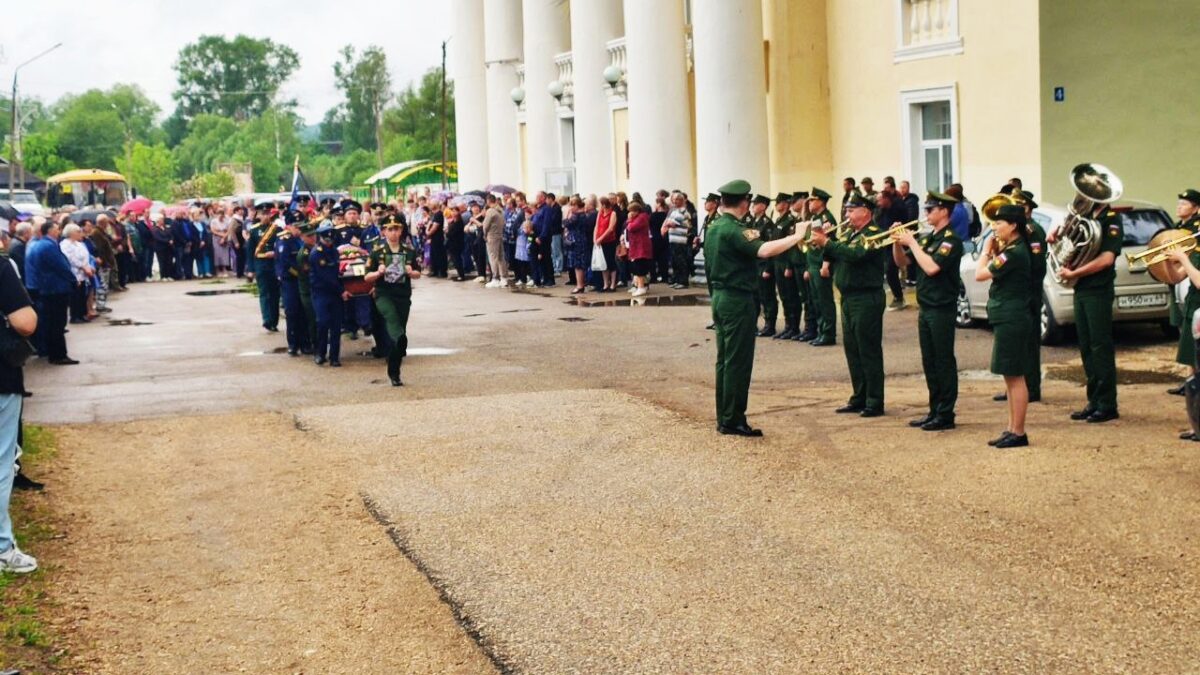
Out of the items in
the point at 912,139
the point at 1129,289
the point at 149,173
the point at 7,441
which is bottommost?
the point at 7,441

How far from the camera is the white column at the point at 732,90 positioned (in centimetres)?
2816

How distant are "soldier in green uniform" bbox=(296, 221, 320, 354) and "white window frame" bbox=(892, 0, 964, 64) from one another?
35.7 feet

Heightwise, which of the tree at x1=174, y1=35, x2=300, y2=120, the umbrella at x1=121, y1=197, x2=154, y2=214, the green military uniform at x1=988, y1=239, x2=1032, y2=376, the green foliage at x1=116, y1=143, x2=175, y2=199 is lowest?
the green military uniform at x1=988, y1=239, x2=1032, y2=376

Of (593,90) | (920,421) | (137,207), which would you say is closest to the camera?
(920,421)

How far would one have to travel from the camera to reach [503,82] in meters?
43.4

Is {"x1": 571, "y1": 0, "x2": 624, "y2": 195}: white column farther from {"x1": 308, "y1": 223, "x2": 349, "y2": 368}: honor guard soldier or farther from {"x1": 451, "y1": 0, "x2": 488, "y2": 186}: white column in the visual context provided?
{"x1": 308, "y1": 223, "x2": 349, "y2": 368}: honor guard soldier

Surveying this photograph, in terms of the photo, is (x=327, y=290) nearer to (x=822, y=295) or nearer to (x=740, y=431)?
(x=822, y=295)

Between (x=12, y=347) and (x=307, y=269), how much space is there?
1042 centimetres

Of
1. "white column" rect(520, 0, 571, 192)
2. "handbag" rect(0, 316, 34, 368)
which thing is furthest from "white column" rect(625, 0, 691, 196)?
"handbag" rect(0, 316, 34, 368)

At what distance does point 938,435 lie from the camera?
39.3 ft

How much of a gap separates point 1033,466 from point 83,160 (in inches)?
5355

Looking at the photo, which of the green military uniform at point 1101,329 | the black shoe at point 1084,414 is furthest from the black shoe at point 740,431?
the green military uniform at point 1101,329

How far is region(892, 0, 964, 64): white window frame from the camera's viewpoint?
82.1 feet

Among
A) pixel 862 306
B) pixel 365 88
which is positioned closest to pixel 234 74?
pixel 365 88
